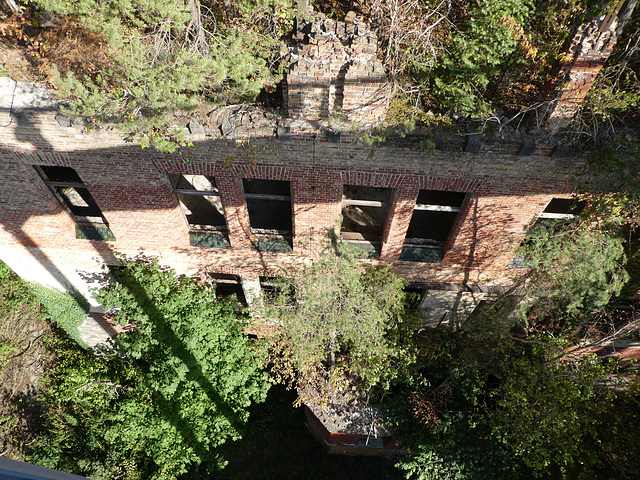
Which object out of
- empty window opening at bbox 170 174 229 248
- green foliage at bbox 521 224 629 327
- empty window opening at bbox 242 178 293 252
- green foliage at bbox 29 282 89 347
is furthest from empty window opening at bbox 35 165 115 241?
green foliage at bbox 521 224 629 327

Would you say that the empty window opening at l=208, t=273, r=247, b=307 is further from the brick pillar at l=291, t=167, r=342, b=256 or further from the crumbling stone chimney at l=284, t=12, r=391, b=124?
the crumbling stone chimney at l=284, t=12, r=391, b=124

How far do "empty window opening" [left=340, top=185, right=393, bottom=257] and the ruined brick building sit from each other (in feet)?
0.14

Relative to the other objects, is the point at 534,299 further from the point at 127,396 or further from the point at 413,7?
the point at 127,396

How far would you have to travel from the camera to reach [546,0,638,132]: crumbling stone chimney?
502 cm

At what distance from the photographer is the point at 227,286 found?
38.8ft

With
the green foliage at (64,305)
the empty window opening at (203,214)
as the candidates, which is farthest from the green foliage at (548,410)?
the green foliage at (64,305)

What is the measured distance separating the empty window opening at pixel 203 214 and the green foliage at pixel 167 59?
2.58 m

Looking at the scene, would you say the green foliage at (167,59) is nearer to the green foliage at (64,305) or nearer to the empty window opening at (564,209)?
the empty window opening at (564,209)

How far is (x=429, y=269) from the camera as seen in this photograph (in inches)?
359

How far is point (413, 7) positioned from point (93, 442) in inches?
523

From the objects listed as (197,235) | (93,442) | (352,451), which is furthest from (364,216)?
(93,442)

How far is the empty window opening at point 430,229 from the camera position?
8906mm

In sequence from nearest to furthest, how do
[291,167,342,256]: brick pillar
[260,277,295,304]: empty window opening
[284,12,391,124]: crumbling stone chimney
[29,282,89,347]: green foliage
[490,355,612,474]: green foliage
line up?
1. [284,12,391,124]: crumbling stone chimney
2. [291,167,342,256]: brick pillar
3. [490,355,612,474]: green foliage
4. [260,277,295,304]: empty window opening
5. [29,282,89,347]: green foliage

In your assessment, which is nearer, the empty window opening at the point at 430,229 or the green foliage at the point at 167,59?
the green foliage at the point at 167,59
